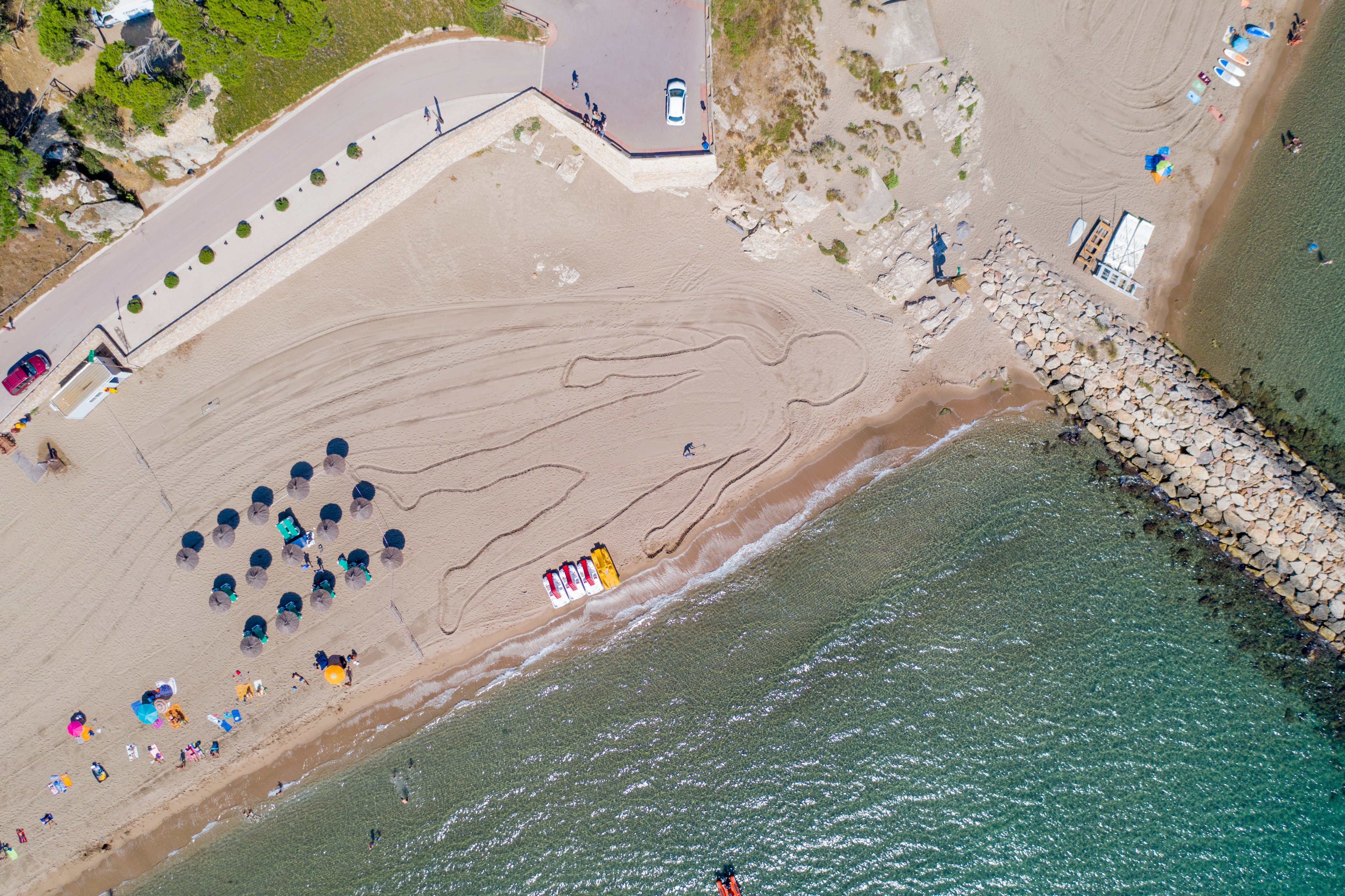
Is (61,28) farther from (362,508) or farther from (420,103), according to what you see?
(362,508)

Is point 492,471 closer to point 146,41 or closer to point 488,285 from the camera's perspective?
point 488,285

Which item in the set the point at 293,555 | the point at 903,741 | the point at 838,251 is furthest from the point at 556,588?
the point at 838,251

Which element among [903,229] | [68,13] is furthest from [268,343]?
[903,229]

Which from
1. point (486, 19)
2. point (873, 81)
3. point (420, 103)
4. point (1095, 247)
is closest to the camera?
point (486, 19)

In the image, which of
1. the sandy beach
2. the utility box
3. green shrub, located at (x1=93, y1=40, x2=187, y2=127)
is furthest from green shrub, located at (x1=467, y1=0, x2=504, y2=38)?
the utility box

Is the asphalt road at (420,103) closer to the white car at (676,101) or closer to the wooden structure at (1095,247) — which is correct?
the white car at (676,101)
